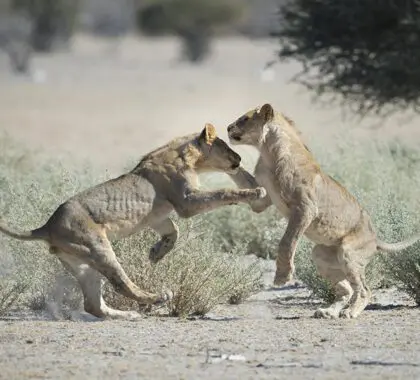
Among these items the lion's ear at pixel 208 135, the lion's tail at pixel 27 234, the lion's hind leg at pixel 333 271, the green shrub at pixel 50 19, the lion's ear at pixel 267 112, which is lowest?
the green shrub at pixel 50 19

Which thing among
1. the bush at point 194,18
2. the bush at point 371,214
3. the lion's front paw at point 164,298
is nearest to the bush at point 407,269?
the bush at point 371,214

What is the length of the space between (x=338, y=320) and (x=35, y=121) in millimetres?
21741

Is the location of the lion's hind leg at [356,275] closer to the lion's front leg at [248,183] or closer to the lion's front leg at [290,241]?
the lion's front leg at [290,241]

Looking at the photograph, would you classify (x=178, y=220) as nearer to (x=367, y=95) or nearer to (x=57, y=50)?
(x=367, y=95)

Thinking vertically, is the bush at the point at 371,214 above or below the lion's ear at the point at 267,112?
below

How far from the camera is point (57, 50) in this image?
244 ft

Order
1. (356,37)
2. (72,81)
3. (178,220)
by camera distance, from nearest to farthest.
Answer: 1. (178,220)
2. (356,37)
3. (72,81)

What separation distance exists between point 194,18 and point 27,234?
65.8m

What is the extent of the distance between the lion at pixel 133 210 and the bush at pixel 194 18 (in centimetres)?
5818

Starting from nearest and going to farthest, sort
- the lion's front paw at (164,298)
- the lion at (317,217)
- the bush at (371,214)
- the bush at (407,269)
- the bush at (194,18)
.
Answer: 1. the lion's front paw at (164,298)
2. the lion at (317,217)
3. the bush at (407,269)
4. the bush at (371,214)
5. the bush at (194,18)

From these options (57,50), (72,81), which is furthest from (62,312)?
(57,50)

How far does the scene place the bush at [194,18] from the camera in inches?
2795

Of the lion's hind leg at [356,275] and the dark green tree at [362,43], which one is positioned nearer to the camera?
the lion's hind leg at [356,275]

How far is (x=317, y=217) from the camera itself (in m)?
10.4
